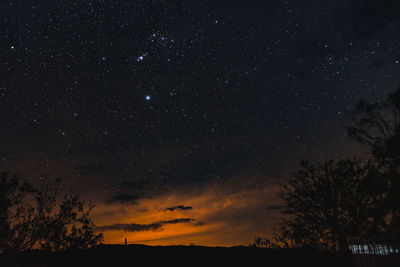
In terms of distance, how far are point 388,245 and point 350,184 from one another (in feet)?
29.0

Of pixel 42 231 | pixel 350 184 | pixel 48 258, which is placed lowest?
pixel 48 258

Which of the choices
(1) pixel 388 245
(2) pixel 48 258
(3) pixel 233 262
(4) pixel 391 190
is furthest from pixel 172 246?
(4) pixel 391 190

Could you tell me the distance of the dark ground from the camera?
1269 centimetres

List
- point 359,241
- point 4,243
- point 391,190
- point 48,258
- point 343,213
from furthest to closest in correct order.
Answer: point 343,213 → point 4,243 → point 391,190 → point 359,241 → point 48,258

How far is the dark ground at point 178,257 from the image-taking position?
12688 mm

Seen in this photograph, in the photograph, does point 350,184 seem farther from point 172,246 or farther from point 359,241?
point 172,246

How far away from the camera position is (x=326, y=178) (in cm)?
2281

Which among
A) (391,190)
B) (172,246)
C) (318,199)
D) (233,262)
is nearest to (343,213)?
(318,199)

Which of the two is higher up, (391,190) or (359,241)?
(391,190)

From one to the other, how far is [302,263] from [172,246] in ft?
20.9

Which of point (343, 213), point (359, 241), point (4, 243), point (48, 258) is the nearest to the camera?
point (48, 258)

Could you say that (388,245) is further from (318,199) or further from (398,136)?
(318,199)

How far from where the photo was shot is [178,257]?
15469mm

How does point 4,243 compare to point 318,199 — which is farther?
point 318,199
